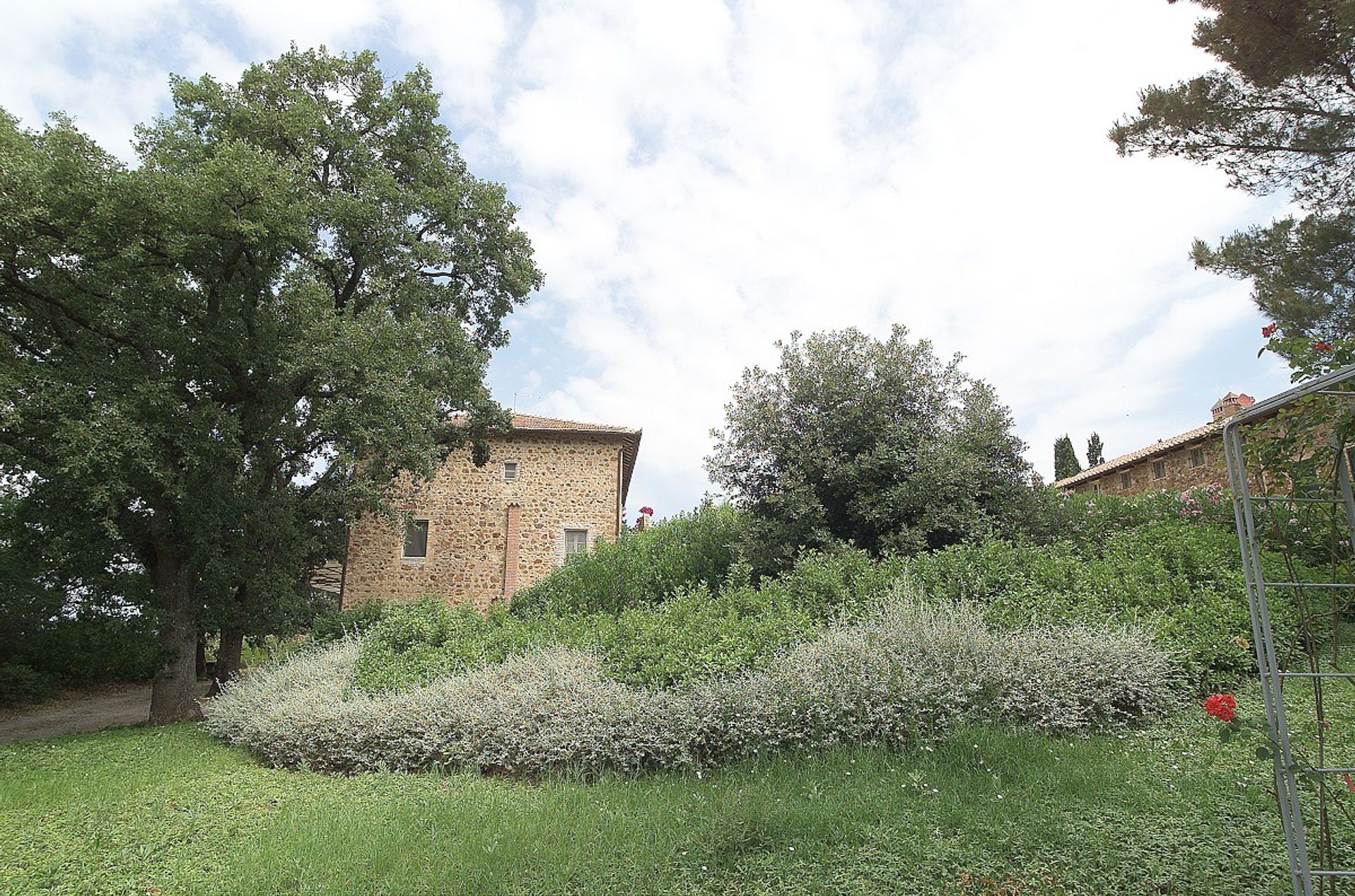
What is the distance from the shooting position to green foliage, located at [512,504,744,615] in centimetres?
1139

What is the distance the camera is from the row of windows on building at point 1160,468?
16.4m

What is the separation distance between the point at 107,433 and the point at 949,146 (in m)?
9.93

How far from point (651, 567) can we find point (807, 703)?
6786 mm

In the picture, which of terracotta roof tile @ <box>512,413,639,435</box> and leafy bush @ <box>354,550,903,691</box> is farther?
terracotta roof tile @ <box>512,413,639,435</box>

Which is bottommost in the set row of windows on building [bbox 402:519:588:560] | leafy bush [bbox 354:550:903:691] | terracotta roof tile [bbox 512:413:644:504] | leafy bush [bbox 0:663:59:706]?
leafy bush [bbox 0:663:59:706]

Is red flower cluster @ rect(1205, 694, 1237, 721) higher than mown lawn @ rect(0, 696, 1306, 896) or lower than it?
higher

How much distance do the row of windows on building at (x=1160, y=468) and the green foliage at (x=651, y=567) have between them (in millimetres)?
7873

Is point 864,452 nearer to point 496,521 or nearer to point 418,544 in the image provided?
point 496,521

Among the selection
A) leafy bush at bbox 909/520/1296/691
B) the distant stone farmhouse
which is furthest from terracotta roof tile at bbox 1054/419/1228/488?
leafy bush at bbox 909/520/1296/691

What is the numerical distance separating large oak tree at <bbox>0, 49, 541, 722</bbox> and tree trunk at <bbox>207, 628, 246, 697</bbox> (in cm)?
80

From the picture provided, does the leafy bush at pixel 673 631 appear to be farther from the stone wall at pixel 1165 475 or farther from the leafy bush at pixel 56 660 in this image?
the stone wall at pixel 1165 475

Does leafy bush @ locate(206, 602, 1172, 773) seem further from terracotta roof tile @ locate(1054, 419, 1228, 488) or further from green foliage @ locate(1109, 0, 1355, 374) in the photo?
terracotta roof tile @ locate(1054, 419, 1228, 488)

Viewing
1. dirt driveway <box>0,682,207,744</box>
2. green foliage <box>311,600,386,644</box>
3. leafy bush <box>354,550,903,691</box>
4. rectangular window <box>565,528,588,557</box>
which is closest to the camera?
leafy bush <box>354,550,903,691</box>

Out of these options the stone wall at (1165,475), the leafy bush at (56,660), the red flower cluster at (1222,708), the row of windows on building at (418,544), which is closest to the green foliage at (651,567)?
the row of windows on building at (418,544)
